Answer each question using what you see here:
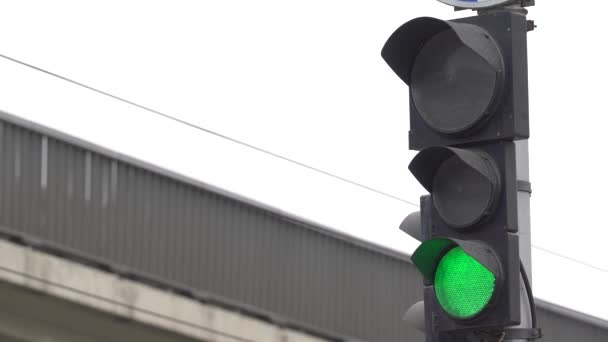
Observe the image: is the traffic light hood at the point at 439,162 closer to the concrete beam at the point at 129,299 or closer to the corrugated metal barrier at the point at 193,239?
the concrete beam at the point at 129,299

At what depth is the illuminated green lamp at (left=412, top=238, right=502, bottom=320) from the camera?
5.30 meters

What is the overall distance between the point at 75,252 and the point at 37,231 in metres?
0.42

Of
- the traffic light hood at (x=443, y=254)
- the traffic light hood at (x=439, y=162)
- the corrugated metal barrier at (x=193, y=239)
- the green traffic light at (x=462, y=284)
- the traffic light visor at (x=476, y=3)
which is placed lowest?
the green traffic light at (x=462, y=284)

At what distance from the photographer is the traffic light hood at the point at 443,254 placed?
5.29m

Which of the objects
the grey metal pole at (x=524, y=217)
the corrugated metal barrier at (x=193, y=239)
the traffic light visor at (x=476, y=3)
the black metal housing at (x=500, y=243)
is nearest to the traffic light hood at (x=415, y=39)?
the traffic light visor at (x=476, y=3)

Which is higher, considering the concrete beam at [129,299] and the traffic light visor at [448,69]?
the concrete beam at [129,299]

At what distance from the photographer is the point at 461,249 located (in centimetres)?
541

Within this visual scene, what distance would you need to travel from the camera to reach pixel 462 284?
214 inches

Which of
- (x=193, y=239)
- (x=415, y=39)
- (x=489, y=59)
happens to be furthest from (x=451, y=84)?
(x=193, y=239)

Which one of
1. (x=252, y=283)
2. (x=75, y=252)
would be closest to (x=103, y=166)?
(x=75, y=252)

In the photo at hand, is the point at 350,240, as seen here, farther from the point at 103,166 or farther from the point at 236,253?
the point at 103,166

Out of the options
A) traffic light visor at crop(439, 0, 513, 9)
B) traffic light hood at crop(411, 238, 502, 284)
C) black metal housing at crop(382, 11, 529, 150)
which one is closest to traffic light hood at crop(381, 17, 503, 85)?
black metal housing at crop(382, 11, 529, 150)

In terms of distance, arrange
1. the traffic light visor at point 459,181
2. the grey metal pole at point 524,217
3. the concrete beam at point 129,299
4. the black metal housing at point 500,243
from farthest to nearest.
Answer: the concrete beam at point 129,299, the grey metal pole at point 524,217, the traffic light visor at point 459,181, the black metal housing at point 500,243

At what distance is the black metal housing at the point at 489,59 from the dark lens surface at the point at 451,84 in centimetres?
3
